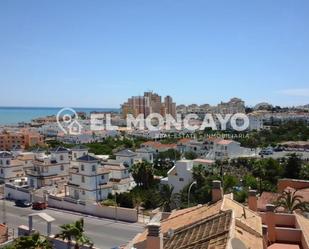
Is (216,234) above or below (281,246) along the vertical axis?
above

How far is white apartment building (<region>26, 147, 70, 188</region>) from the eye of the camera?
43031 mm

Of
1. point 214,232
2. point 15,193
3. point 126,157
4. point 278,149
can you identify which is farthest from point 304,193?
point 278,149

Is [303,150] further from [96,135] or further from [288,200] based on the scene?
[288,200]

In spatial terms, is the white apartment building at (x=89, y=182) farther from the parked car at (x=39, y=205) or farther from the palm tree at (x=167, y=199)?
the palm tree at (x=167, y=199)

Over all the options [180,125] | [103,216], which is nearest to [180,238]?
[103,216]

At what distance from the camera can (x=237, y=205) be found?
45.1 feet

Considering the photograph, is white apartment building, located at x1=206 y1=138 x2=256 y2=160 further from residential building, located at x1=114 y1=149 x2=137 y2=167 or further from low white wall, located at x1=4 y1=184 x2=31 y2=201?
low white wall, located at x1=4 y1=184 x2=31 y2=201

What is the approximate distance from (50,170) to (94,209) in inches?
498

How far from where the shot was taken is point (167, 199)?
3384 cm

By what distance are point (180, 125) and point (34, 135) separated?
48485mm

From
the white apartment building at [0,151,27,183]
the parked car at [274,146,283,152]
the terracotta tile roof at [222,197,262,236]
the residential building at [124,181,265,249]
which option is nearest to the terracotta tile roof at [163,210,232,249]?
the residential building at [124,181,265,249]

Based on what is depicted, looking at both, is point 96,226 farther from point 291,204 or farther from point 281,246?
point 281,246

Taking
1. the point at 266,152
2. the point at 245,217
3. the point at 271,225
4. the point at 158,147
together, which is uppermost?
the point at 245,217

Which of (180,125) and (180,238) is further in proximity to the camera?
(180,125)
